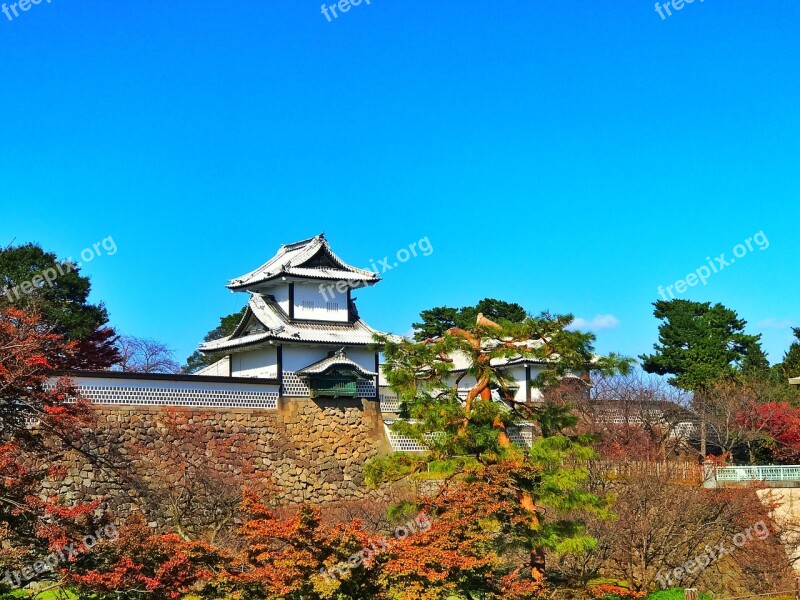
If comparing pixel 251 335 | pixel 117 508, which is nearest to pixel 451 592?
pixel 117 508

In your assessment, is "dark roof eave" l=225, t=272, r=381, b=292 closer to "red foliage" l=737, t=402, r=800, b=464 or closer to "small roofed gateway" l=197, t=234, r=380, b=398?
"small roofed gateway" l=197, t=234, r=380, b=398

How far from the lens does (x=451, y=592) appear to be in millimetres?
12875

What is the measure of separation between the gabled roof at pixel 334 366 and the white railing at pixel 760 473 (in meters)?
9.65

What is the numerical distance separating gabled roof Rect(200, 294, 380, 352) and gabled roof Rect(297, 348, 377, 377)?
0.43 m

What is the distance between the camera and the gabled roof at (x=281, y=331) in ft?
77.8

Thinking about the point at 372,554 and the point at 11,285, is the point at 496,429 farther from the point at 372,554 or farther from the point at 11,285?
the point at 11,285

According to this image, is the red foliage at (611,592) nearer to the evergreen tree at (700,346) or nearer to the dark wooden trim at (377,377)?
the dark wooden trim at (377,377)

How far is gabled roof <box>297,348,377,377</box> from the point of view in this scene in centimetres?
2375

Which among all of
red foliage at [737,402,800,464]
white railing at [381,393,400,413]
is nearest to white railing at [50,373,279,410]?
white railing at [381,393,400,413]

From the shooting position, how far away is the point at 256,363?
80.8ft

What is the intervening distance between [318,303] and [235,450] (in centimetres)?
539

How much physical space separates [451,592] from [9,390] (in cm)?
674

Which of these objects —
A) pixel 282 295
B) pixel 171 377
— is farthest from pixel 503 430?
pixel 282 295

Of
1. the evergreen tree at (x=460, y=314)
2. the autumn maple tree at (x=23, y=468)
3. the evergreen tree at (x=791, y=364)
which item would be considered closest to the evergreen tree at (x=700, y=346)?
the evergreen tree at (x=791, y=364)
